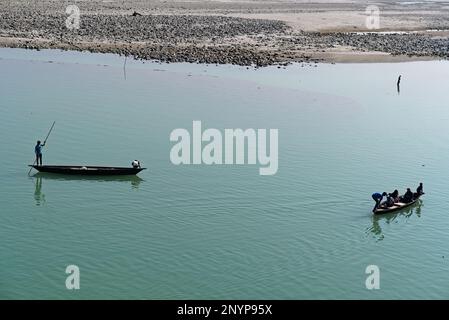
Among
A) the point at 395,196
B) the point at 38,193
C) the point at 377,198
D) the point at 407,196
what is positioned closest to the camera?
the point at 377,198

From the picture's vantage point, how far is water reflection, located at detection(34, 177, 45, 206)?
30.2m

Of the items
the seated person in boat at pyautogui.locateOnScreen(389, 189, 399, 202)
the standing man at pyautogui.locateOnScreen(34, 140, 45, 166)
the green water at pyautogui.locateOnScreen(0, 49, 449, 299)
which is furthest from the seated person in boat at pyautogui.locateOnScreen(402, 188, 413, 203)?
the standing man at pyautogui.locateOnScreen(34, 140, 45, 166)

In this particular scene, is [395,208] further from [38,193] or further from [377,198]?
[38,193]

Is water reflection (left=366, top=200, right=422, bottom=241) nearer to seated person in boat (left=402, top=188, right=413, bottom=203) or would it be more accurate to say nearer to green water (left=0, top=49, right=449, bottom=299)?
green water (left=0, top=49, right=449, bottom=299)

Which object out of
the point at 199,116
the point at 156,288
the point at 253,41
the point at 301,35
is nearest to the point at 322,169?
the point at 199,116

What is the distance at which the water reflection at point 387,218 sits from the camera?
1124 inches

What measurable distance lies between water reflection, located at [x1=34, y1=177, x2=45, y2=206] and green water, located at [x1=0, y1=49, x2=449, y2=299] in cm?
16

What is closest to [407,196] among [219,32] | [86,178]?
[86,178]

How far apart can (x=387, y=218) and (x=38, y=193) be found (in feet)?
49.7

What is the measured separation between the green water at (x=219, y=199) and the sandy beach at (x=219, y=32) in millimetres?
14063

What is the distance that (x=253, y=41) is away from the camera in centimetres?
7375

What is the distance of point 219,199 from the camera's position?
30.5 m

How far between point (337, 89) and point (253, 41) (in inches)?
815

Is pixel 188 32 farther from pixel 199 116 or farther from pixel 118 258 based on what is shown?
pixel 118 258
